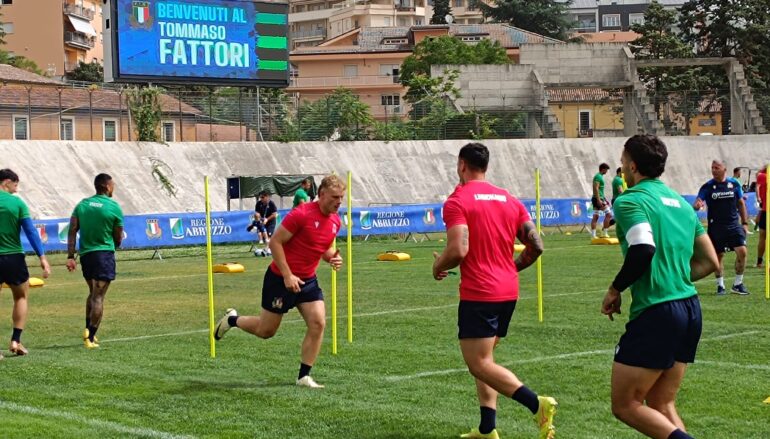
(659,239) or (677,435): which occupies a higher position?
(659,239)

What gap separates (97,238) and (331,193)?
4501mm

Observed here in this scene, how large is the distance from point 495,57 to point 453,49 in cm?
414

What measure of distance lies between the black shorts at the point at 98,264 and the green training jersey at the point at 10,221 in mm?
935

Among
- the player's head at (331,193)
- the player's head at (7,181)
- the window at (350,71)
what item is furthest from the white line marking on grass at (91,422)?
the window at (350,71)

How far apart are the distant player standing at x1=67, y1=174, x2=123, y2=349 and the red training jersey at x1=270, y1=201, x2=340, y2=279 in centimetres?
381

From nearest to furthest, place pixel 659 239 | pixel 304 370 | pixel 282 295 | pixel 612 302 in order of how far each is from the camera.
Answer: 1. pixel 659 239
2. pixel 612 302
3. pixel 304 370
4. pixel 282 295

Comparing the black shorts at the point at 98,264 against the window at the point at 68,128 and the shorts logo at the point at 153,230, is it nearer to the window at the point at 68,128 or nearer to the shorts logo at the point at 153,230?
the shorts logo at the point at 153,230

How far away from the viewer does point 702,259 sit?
7.32 meters

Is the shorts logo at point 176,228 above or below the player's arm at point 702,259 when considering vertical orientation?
below

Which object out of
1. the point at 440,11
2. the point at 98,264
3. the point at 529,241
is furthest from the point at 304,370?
the point at 440,11

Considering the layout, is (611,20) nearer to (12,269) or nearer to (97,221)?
(97,221)

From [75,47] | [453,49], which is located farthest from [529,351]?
[75,47]

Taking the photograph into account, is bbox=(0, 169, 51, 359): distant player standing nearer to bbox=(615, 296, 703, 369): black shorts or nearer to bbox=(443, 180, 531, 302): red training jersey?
bbox=(443, 180, 531, 302): red training jersey

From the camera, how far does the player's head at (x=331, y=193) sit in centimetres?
1085
